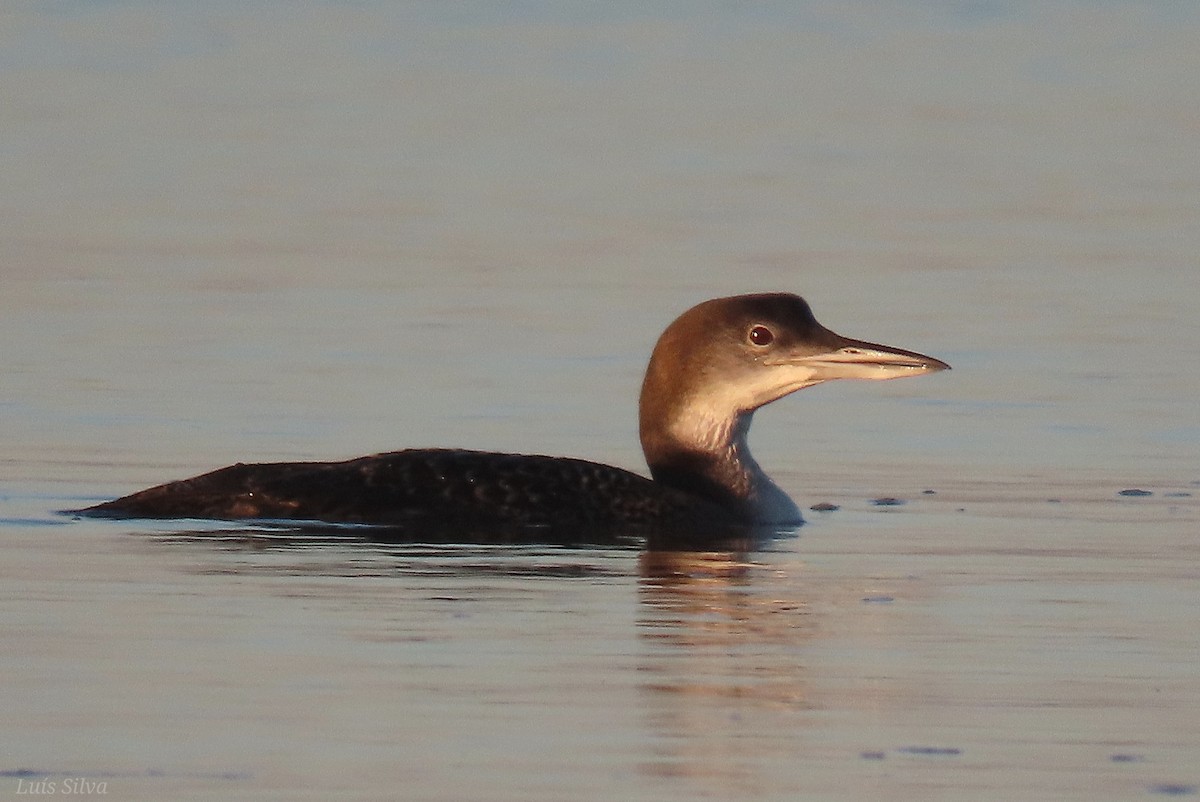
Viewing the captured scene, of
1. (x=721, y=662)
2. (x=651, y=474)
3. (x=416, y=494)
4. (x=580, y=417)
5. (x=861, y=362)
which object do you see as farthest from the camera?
(x=580, y=417)

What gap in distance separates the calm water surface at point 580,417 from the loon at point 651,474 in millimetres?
270

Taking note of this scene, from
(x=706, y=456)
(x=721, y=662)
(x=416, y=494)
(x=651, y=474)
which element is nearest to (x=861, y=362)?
(x=706, y=456)

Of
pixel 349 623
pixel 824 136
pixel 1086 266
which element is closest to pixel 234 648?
pixel 349 623

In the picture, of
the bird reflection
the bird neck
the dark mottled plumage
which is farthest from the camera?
the bird neck

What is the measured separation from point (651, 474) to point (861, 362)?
86 cm

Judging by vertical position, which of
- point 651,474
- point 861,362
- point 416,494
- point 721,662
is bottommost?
point 721,662

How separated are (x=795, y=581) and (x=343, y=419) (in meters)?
3.60

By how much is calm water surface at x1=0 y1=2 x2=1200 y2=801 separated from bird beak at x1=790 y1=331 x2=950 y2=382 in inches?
16.7

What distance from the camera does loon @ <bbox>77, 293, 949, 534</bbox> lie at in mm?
9781

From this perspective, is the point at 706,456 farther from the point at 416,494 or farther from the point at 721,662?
the point at 721,662

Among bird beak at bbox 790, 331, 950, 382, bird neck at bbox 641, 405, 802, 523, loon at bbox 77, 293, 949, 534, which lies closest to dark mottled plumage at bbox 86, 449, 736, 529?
loon at bbox 77, 293, 949, 534

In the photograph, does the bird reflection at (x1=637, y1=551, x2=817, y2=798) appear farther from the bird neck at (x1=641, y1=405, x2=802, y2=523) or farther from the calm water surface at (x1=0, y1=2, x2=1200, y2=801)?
the bird neck at (x1=641, y1=405, x2=802, y2=523)

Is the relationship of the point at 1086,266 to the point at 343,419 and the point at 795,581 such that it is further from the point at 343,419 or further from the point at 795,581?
the point at 795,581

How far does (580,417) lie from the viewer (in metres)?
12.3
